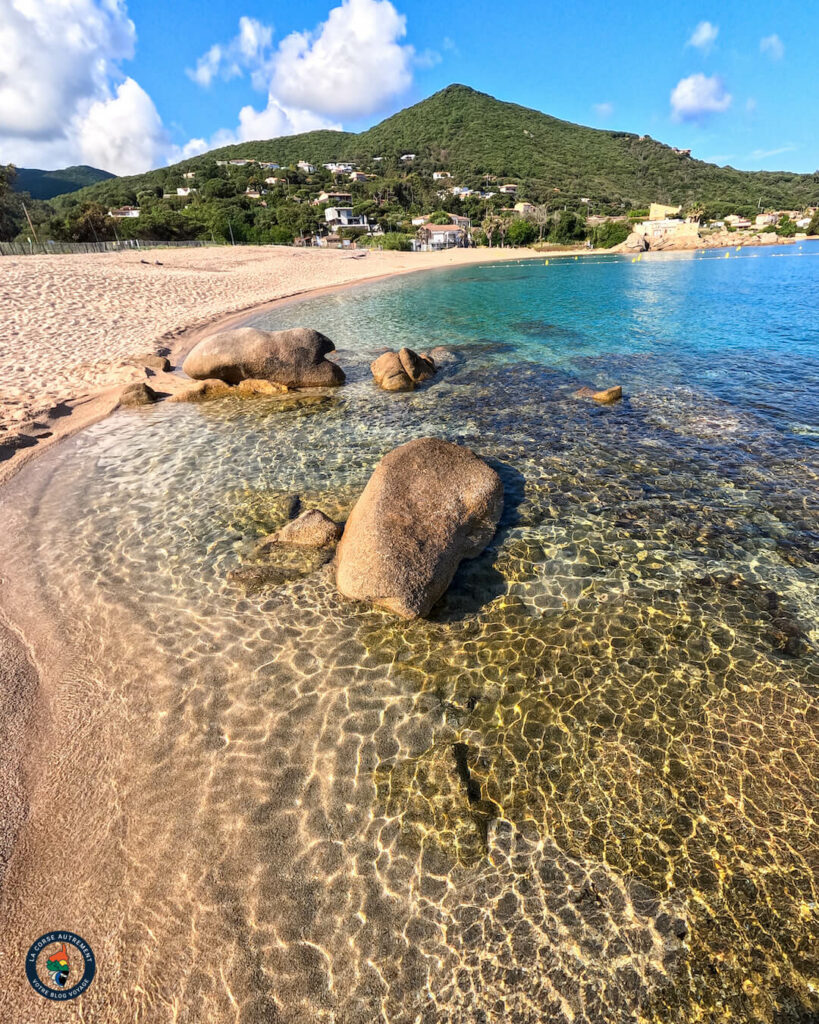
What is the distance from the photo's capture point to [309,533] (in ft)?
27.8

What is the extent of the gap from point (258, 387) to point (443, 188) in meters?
158

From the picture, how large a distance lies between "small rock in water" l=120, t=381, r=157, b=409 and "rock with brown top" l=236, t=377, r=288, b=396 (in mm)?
3033

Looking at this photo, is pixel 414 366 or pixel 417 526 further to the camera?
pixel 414 366

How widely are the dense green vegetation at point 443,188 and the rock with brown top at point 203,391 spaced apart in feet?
241

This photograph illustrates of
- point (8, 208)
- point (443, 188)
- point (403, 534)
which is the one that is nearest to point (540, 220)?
point (443, 188)

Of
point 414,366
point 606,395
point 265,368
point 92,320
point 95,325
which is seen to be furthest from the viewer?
point 92,320

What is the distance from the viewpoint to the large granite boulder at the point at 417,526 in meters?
6.88

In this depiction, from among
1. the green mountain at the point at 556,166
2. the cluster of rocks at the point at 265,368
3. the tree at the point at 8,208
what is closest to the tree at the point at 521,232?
the green mountain at the point at 556,166

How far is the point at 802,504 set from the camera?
9.15 m

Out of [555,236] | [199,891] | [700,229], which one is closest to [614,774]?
[199,891]

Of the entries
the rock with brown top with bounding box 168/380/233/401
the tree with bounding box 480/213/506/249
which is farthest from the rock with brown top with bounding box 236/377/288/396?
the tree with bounding box 480/213/506/249

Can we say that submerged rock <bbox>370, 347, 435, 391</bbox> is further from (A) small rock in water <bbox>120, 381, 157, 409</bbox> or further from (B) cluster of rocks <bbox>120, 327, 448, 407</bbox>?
(A) small rock in water <bbox>120, 381, 157, 409</bbox>

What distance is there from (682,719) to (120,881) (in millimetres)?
5932

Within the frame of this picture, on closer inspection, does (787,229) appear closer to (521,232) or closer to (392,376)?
(521,232)
